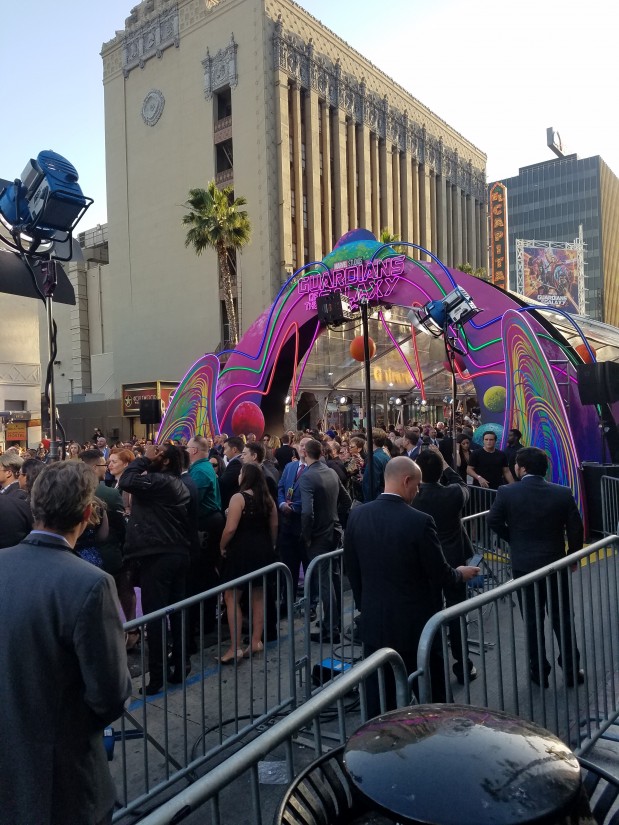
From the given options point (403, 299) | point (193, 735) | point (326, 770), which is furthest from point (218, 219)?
point (326, 770)

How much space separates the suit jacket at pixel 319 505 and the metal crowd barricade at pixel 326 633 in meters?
0.38

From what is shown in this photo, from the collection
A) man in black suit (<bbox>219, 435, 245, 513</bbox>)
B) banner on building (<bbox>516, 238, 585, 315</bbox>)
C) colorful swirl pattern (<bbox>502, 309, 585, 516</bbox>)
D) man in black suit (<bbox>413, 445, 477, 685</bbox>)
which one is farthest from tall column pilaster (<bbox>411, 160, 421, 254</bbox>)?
man in black suit (<bbox>413, 445, 477, 685</bbox>)

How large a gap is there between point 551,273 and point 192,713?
62.3 metres

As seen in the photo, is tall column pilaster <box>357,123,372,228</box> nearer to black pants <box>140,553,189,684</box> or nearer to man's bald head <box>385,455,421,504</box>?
black pants <box>140,553,189,684</box>

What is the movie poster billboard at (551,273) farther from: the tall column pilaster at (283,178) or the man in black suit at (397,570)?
the man in black suit at (397,570)

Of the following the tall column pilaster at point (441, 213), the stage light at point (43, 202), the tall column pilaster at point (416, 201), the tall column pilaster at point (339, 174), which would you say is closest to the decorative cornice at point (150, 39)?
the tall column pilaster at point (339, 174)

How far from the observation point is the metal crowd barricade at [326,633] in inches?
175

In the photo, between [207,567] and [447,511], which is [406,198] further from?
[447,511]

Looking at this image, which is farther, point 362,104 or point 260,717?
point 362,104

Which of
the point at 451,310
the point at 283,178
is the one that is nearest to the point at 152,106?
the point at 283,178

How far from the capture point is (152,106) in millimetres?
42438

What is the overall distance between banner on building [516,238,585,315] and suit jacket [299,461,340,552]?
57.9 meters

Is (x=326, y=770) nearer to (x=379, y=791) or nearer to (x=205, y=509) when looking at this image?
(x=379, y=791)

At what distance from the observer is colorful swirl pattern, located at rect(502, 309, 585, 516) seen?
34.0ft
